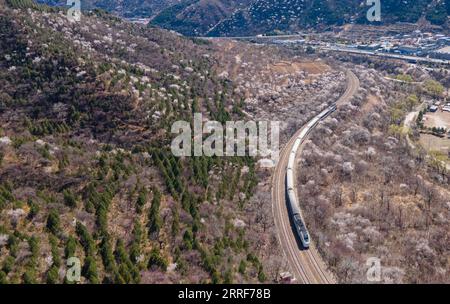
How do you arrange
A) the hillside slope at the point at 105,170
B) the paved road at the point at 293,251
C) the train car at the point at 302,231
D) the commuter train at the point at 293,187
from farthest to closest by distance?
the commuter train at the point at 293,187 → the train car at the point at 302,231 → the paved road at the point at 293,251 → the hillside slope at the point at 105,170

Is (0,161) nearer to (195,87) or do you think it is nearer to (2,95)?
(2,95)

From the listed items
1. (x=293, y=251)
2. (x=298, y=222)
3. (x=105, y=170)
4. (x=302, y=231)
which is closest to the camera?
(x=293, y=251)

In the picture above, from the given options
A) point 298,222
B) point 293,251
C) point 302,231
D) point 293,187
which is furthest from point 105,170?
point 293,187

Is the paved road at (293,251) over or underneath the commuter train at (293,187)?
underneath

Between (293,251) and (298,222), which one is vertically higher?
(298,222)

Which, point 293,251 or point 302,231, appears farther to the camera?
point 302,231

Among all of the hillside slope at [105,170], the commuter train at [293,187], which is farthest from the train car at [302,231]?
the hillside slope at [105,170]

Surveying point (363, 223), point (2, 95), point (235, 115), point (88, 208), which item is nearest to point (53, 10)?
point (2, 95)

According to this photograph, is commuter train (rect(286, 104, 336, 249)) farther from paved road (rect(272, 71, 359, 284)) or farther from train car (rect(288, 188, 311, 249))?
paved road (rect(272, 71, 359, 284))

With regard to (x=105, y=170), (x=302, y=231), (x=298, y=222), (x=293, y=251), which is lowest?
(x=293, y=251)

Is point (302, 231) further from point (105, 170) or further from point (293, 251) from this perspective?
point (105, 170)

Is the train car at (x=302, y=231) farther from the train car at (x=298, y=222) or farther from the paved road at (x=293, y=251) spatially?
the paved road at (x=293, y=251)
